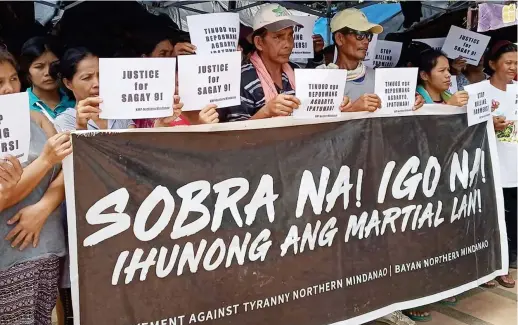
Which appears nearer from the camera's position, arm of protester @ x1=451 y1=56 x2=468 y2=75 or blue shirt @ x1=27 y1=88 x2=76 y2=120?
blue shirt @ x1=27 y1=88 x2=76 y2=120

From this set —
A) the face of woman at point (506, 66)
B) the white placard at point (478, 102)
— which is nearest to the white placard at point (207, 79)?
the white placard at point (478, 102)

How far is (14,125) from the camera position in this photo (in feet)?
6.03

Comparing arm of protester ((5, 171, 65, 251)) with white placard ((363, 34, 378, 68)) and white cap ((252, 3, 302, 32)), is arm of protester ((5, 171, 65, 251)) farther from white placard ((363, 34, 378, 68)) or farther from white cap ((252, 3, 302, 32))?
white placard ((363, 34, 378, 68))

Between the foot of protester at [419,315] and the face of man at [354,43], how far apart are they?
1.56 metres

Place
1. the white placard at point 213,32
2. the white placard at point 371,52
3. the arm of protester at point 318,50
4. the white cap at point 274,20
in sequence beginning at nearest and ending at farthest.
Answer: the white placard at point 213,32 → the white cap at point 274,20 → the white placard at point 371,52 → the arm of protester at point 318,50

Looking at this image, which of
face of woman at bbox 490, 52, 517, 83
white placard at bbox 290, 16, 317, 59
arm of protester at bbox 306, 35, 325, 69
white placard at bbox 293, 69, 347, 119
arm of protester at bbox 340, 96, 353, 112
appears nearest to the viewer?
white placard at bbox 293, 69, 347, 119

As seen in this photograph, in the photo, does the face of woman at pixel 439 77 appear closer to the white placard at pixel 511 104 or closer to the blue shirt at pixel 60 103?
the white placard at pixel 511 104

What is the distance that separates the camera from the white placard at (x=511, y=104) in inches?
141

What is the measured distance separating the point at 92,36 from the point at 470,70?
3018 mm

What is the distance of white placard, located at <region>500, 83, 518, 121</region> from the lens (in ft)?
11.7

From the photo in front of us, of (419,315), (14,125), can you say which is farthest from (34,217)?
(419,315)

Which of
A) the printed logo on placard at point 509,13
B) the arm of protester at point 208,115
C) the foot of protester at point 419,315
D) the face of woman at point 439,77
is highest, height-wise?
the printed logo on placard at point 509,13

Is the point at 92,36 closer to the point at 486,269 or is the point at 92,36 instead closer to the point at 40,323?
the point at 40,323

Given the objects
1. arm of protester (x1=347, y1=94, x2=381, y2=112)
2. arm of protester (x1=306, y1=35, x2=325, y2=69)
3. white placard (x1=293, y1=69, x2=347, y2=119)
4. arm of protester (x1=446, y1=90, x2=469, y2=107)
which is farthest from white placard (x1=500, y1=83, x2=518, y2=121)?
arm of protester (x1=306, y1=35, x2=325, y2=69)
